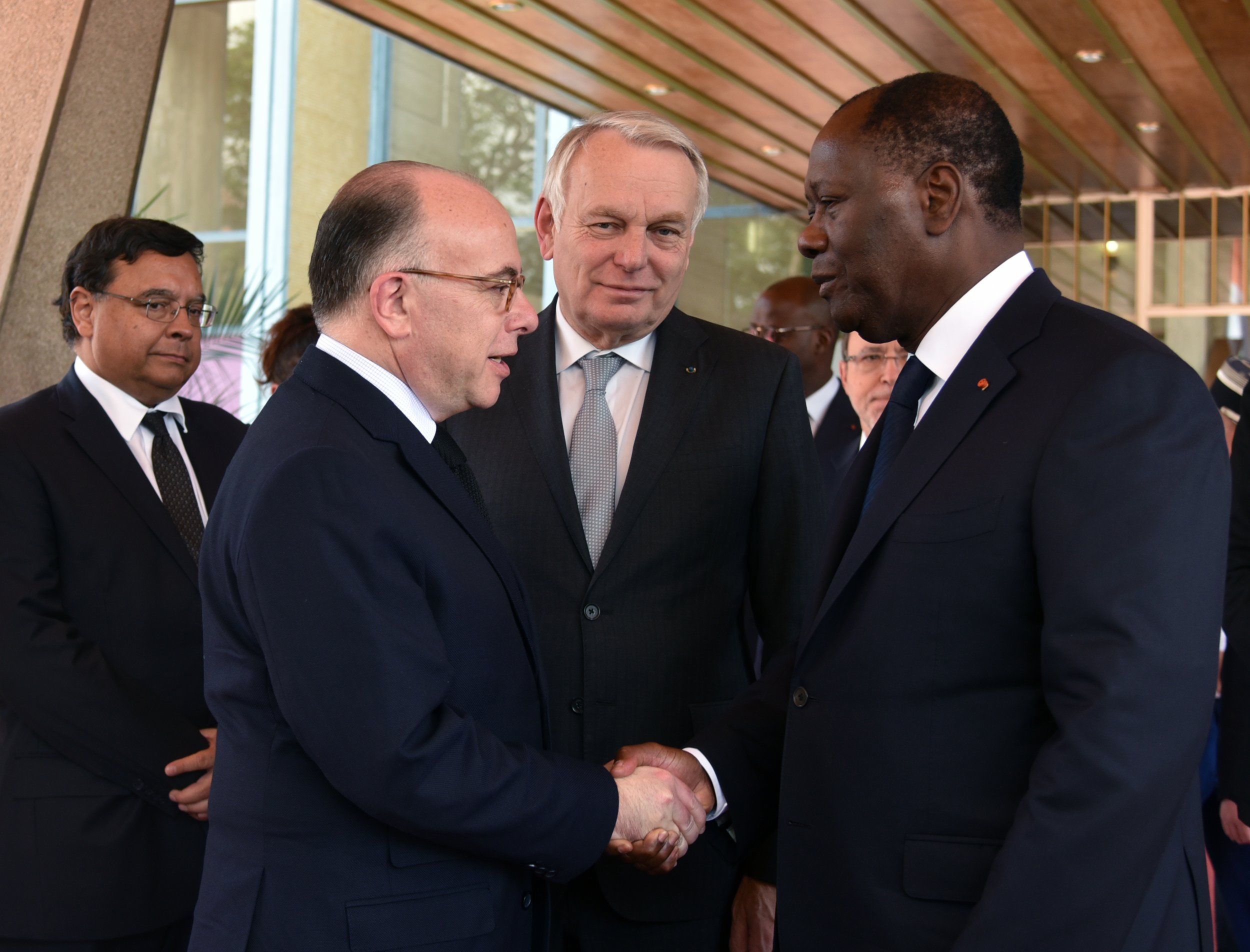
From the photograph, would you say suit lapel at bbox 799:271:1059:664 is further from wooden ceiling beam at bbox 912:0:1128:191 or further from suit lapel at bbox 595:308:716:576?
wooden ceiling beam at bbox 912:0:1128:191

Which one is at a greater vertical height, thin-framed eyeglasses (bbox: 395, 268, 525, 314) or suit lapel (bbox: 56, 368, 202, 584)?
thin-framed eyeglasses (bbox: 395, 268, 525, 314)

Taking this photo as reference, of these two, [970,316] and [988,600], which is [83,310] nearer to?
[970,316]

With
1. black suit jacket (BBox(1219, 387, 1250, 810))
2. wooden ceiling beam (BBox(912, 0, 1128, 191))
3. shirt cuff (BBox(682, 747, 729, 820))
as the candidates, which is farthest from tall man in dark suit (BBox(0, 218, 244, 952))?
wooden ceiling beam (BBox(912, 0, 1128, 191))

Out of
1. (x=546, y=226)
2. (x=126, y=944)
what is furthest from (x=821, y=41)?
(x=126, y=944)

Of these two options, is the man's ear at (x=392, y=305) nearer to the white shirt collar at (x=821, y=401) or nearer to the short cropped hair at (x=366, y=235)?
the short cropped hair at (x=366, y=235)

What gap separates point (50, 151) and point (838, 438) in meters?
2.89

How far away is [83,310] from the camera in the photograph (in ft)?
9.51

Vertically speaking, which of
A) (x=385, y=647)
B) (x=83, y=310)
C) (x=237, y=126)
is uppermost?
(x=237, y=126)

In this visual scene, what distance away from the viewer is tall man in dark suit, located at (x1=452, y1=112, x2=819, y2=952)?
7.31 ft

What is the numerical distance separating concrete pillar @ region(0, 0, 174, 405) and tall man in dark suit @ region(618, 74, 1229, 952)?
95.3 inches

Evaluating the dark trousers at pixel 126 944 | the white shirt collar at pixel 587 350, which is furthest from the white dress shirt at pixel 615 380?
the dark trousers at pixel 126 944

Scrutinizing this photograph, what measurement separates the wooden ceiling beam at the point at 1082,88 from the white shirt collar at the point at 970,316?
483 cm

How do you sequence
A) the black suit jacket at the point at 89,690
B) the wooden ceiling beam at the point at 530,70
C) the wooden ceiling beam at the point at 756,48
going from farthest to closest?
the wooden ceiling beam at the point at 530,70
the wooden ceiling beam at the point at 756,48
the black suit jacket at the point at 89,690

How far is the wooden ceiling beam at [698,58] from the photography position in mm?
6246
